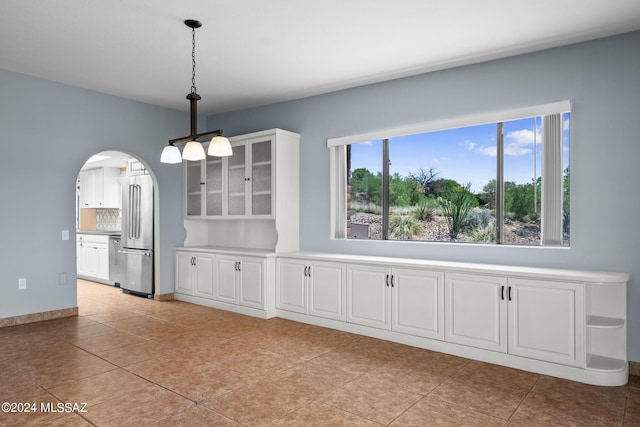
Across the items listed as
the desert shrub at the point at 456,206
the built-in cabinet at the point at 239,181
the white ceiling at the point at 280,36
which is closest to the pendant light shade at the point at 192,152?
the white ceiling at the point at 280,36

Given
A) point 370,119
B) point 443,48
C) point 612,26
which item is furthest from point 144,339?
point 612,26

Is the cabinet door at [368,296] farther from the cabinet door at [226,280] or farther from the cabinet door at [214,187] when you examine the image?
the cabinet door at [214,187]

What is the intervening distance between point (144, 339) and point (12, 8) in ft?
9.58

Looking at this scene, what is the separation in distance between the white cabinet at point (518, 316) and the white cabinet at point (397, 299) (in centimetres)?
12

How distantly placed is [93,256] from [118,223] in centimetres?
109

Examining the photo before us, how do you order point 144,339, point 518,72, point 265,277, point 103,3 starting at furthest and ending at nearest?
point 265,277 → point 144,339 → point 518,72 → point 103,3

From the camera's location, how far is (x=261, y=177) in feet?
16.8

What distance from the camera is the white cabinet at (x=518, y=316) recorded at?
3105 mm

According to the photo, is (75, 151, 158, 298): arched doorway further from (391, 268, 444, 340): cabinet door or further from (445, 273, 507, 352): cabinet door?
(445, 273, 507, 352): cabinet door

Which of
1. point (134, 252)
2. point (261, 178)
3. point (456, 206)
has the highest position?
point (261, 178)

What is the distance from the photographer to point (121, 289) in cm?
659

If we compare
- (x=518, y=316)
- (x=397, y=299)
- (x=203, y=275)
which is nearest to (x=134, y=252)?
(x=203, y=275)

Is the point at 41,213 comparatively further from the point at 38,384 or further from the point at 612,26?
the point at 612,26

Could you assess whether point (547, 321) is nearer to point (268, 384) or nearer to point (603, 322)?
point (603, 322)
